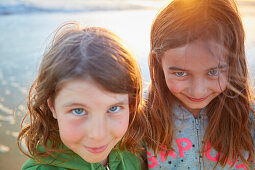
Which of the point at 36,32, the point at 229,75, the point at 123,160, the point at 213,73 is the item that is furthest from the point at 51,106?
the point at 36,32

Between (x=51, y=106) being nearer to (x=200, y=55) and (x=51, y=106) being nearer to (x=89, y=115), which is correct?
(x=89, y=115)

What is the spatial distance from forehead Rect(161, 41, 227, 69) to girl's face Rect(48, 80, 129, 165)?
0.49 meters

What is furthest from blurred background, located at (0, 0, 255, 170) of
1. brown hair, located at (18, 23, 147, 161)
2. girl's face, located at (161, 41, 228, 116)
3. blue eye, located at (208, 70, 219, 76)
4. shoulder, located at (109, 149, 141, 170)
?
shoulder, located at (109, 149, 141, 170)

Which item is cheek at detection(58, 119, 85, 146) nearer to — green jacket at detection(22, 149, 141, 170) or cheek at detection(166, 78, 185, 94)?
green jacket at detection(22, 149, 141, 170)

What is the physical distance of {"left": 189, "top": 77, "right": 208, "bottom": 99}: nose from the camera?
2023 millimetres

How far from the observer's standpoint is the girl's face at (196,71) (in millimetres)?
1912

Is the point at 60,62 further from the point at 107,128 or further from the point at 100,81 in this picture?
the point at 107,128

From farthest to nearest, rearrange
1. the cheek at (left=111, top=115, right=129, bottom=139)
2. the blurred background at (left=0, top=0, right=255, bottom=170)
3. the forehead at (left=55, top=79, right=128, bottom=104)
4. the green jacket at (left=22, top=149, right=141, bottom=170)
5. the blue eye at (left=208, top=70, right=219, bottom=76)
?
1. the blurred background at (left=0, top=0, right=255, bottom=170)
2. the blue eye at (left=208, top=70, right=219, bottom=76)
3. the green jacket at (left=22, top=149, right=141, bottom=170)
4. the cheek at (left=111, top=115, right=129, bottom=139)
5. the forehead at (left=55, top=79, right=128, bottom=104)

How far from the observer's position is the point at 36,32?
18.1 feet

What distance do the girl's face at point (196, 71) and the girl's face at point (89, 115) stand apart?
0.49 metres

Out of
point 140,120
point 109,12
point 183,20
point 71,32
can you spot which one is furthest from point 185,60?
point 109,12

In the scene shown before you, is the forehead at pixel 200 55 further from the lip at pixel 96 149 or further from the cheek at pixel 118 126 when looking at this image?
the lip at pixel 96 149

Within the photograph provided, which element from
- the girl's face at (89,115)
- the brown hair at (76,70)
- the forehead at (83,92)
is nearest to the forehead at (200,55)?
the brown hair at (76,70)

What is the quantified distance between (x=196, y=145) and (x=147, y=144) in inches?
14.9
